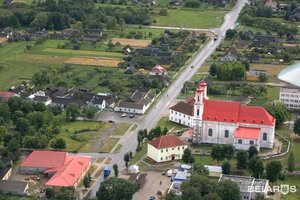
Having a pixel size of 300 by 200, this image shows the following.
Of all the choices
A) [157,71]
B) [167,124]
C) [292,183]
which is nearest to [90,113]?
[167,124]

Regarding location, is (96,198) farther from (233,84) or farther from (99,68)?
(99,68)

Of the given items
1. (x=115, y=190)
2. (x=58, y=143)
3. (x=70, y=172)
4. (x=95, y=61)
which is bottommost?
(x=95, y=61)

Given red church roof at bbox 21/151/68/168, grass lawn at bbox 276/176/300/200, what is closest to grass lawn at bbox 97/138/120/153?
red church roof at bbox 21/151/68/168

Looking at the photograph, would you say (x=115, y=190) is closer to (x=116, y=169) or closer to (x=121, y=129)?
(x=116, y=169)

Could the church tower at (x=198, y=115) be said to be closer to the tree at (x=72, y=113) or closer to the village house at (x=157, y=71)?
the tree at (x=72, y=113)

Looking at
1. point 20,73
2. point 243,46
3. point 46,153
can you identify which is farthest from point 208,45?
point 46,153

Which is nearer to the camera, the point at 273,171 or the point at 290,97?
the point at 273,171

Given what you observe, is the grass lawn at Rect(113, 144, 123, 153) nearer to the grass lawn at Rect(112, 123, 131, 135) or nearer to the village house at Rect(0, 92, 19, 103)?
the grass lawn at Rect(112, 123, 131, 135)
